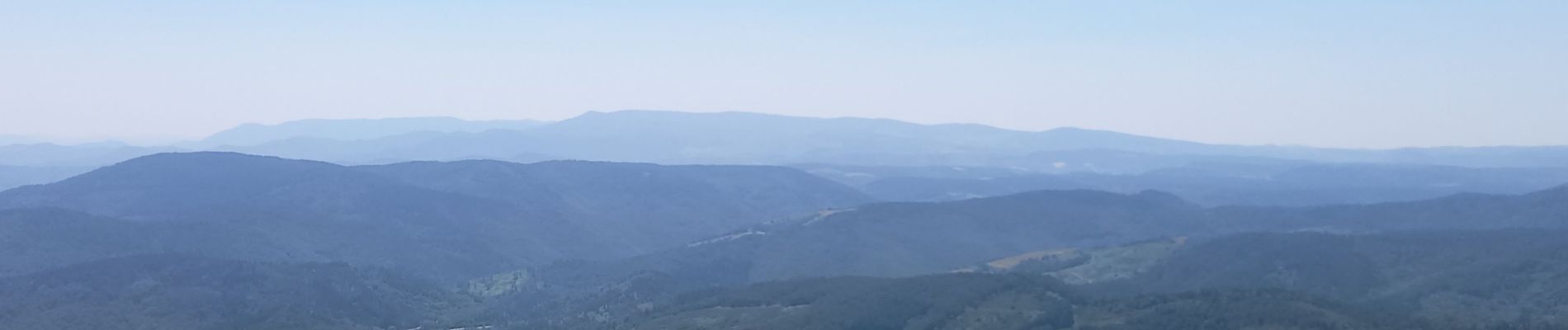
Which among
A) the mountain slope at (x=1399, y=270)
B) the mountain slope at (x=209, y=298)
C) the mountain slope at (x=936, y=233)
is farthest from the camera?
the mountain slope at (x=936, y=233)

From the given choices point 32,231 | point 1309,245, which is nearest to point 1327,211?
point 1309,245

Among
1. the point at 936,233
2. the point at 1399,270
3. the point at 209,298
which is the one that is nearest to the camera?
the point at 1399,270

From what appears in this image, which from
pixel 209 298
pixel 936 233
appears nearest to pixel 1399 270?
pixel 936 233

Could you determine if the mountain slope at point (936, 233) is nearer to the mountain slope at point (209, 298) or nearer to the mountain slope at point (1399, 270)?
the mountain slope at point (1399, 270)

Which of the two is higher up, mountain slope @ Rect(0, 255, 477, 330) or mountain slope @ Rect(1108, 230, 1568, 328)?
mountain slope @ Rect(1108, 230, 1568, 328)

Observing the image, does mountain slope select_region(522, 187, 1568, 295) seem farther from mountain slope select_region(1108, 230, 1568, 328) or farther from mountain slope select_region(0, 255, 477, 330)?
mountain slope select_region(0, 255, 477, 330)

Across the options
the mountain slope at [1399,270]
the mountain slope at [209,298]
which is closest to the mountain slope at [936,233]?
the mountain slope at [1399,270]

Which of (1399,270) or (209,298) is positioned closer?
(1399,270)

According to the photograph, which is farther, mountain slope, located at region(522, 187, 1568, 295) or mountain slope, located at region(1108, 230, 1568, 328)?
mountain slope, located at region(522, 187, 1568, 295)

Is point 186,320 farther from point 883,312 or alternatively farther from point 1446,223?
point 1446,223

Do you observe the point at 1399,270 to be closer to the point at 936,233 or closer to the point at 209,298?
the point at 936,233

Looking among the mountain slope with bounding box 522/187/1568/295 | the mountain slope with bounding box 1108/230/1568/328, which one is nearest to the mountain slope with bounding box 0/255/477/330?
the mountain slope with bounding box 522/187/1568/295
